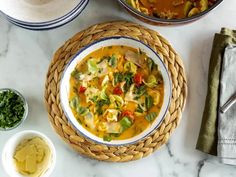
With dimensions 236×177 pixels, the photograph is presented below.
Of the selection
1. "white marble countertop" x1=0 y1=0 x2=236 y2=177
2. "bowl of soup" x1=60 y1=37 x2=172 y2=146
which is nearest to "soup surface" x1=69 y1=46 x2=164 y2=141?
"bowl of soup" x1=60 y1=37 x2=172 y2=146

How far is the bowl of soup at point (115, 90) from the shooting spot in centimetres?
171

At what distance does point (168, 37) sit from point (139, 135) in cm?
29

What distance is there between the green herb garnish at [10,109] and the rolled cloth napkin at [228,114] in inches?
20.8

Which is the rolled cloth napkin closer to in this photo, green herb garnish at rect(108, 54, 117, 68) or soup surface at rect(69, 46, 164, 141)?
soup surface at rect(69, 46, 164, 141)

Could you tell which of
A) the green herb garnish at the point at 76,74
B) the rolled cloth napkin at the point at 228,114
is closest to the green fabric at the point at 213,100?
the rolled cloth napkin at the point at 228,114

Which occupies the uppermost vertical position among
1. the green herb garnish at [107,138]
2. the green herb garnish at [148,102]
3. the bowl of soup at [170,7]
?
→ the bowl of soup at [170,7]

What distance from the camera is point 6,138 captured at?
5.86 ft

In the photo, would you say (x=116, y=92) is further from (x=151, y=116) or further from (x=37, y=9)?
(x=37, y=9)

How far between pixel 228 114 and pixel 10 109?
0.58m

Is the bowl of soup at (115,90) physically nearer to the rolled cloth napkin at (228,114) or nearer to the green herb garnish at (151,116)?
the green herb garnish at (151,116)

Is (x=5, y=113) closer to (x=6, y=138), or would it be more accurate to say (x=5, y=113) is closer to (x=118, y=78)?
(x=6, y=138)

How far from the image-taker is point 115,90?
1728mm

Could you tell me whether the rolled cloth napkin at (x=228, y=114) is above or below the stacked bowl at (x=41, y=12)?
below

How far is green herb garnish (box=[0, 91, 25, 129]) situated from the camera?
1.75 m
